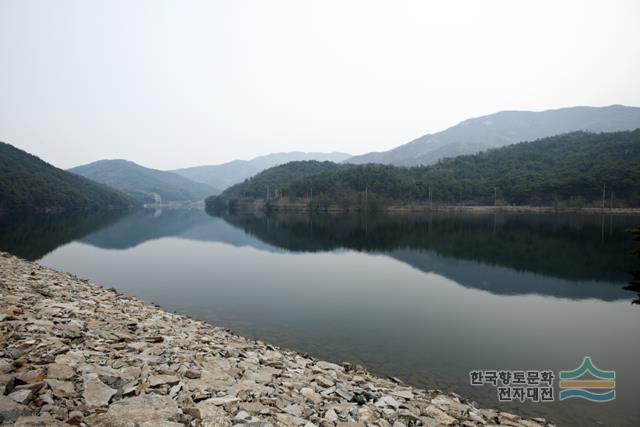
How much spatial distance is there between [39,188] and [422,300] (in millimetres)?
122695

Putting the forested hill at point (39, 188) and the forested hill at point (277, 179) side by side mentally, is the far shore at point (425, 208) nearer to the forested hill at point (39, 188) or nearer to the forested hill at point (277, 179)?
the forested hill at point (277, 179)

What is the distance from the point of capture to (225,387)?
20.0ft

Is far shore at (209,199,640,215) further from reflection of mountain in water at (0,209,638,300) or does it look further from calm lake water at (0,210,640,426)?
calm lake water at (0,210,640,426)

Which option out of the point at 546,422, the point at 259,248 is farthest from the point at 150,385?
the point at 259,248

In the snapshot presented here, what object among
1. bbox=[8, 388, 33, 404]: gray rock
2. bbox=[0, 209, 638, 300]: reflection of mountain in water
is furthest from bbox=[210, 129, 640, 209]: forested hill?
bbox=[8, 388, 33, 404]: gray rock

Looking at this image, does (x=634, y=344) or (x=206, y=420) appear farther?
(x=634, y=344)

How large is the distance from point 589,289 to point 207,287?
21.9 meters

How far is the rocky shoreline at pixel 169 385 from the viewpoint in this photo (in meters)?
4.57

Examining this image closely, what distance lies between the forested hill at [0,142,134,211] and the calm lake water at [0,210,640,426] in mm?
76241

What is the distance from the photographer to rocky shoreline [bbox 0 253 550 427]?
4566mm

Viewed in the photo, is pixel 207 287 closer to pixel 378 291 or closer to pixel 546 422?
pixel 378 291

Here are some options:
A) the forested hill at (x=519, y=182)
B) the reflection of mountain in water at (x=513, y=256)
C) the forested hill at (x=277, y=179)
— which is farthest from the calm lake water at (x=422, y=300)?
the forested hill at (x=277, y=179)

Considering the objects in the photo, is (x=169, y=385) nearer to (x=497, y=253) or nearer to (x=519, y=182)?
(x=497, y=253)

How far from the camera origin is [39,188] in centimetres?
10438
